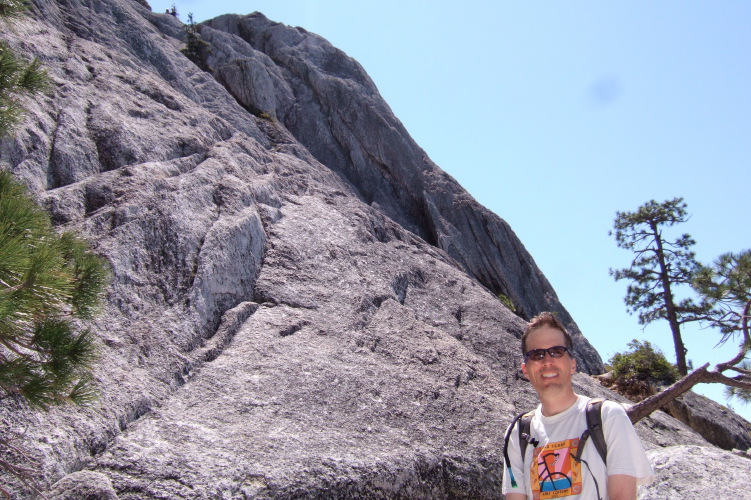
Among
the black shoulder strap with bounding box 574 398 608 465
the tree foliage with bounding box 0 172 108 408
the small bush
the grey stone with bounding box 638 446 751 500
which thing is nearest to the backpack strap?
the black shoulder strap with bounding box 574 398 608 465

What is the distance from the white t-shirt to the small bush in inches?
552

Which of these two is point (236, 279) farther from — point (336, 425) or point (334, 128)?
point (334, 128)

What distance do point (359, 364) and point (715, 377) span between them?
249 inches

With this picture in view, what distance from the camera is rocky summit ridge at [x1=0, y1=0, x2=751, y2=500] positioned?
607 centimetres

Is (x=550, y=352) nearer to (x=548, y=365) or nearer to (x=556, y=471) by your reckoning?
(x=548, y=365)

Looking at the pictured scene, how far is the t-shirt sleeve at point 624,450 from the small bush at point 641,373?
14.2m

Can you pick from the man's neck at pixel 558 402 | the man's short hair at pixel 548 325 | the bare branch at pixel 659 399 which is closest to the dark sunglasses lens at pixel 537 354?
the man's short hair at pixel 548 325

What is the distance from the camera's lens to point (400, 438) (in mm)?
7270

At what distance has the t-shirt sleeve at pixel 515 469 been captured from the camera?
12.2 ft

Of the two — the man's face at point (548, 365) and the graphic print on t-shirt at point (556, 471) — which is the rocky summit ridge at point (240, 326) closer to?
the graphic print on t-shirt at point (556, 471)

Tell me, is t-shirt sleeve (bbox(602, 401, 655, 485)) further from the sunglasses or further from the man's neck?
the sunglasses

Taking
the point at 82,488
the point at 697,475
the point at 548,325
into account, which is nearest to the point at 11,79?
the point at 82,488

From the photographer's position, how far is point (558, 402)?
364 centimetres

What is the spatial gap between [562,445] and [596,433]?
25cm
